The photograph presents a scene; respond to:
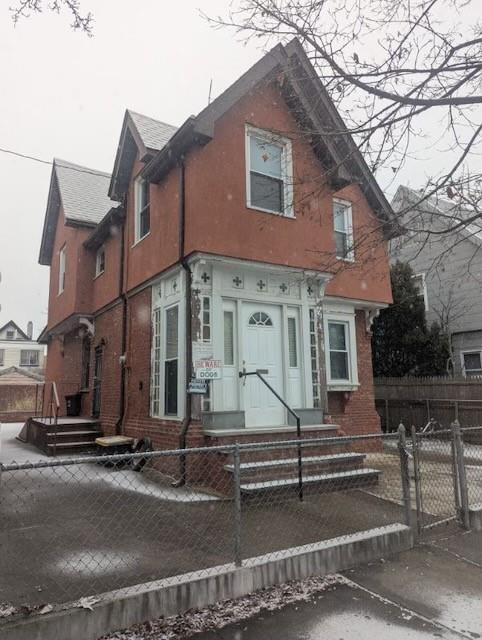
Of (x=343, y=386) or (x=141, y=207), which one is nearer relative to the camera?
(x=141, y=207)

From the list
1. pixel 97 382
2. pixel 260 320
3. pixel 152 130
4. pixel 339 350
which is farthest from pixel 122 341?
pixel 339 350

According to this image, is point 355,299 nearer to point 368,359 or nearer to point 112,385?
point 368,359

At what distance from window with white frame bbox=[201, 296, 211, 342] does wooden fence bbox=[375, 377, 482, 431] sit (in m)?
8.62

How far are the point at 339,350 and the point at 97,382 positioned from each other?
244 inches

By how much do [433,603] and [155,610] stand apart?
2.18m

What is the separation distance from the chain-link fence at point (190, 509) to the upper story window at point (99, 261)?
18.3 ft

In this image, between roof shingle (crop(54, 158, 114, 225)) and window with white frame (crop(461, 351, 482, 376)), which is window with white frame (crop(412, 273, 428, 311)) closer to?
window with white frame (crop(461, 351, 482, 376))

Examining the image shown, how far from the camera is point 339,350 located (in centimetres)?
1096

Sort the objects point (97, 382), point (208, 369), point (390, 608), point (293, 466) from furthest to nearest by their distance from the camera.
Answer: point (97, 382) → point (208, 369) → point (293, 466) → point (390, 608)

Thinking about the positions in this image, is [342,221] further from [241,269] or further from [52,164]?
[52,164]

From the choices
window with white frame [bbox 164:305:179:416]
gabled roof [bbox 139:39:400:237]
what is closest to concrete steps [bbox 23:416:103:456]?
window with white frame [bbox 164:305:179:416]

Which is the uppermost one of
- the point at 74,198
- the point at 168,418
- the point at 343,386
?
the point at 74,198

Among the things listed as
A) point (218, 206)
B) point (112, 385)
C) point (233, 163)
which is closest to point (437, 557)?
point (218, 206)

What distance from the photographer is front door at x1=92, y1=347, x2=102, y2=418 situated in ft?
39.0
